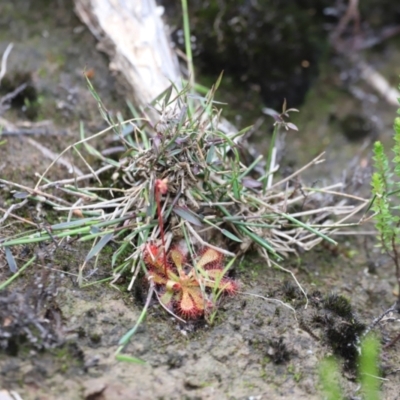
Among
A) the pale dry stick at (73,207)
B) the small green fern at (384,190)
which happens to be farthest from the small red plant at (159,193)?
the small green fern at (384,190)

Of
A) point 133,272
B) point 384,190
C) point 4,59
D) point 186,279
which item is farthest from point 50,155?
point 384,190

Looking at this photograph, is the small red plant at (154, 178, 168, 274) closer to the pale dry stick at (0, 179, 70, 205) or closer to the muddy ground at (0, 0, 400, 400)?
the muddy ground at (0, 0, 400, 400)

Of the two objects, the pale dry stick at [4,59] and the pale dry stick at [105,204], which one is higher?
the pale dry stick at [4,59]

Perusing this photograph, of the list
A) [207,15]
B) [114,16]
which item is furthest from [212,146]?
[207,15]

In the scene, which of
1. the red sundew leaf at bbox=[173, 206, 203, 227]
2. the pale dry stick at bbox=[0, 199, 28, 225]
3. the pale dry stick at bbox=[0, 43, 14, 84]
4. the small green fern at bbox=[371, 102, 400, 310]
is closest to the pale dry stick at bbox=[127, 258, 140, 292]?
the red sundew leaf at bbox=[173, 206, 203, 227]

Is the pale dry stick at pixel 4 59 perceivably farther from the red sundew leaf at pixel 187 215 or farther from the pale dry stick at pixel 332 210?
the pale dry stick at pixel 332 210

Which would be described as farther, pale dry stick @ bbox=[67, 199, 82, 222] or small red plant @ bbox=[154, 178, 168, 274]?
pale dry stick @ bbox=[67, 199, 82, 222]
